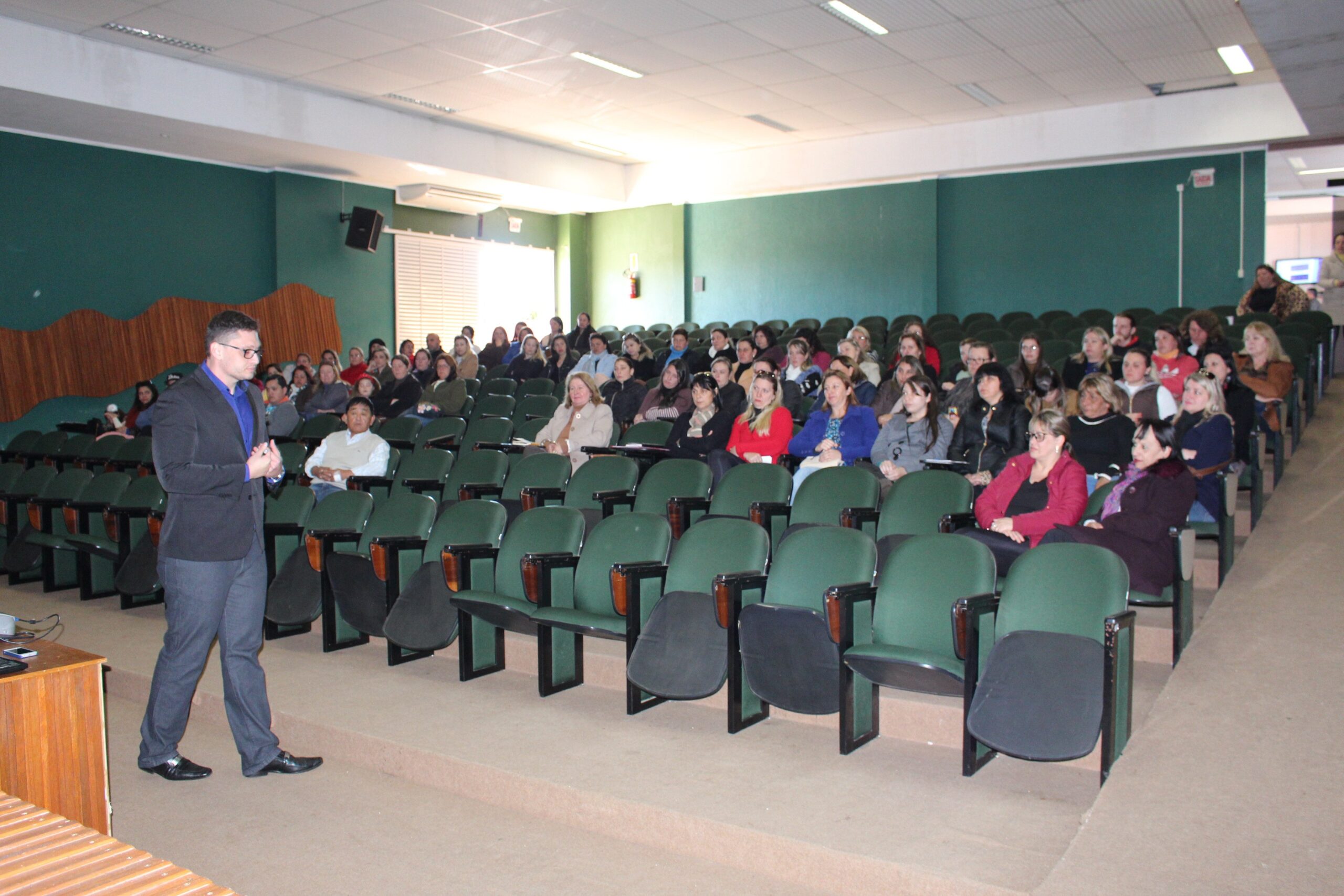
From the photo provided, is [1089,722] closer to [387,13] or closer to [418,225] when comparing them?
[387,13]

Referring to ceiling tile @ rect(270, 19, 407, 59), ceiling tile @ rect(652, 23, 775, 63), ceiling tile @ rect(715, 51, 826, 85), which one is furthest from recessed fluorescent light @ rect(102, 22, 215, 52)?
ceiling tile @ rect(715, 51, 826, 85)

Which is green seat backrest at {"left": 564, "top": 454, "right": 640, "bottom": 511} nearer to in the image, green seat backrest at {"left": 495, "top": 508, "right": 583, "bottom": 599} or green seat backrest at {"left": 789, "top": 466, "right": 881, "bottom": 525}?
green seat backrest at {"left": 495, "top": 508, "right": 583, "bottom": 599}

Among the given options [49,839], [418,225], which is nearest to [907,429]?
[49,839]

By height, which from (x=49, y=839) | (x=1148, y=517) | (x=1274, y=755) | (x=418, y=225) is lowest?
(x=1274, y=755)

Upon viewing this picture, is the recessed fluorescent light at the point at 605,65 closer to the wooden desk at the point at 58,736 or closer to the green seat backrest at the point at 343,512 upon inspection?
the green seat backrest at the point at 343,512

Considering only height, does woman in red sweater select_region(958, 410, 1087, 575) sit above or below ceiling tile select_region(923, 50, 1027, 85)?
below

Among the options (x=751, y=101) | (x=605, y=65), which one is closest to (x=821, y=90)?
(x=751, y=101)

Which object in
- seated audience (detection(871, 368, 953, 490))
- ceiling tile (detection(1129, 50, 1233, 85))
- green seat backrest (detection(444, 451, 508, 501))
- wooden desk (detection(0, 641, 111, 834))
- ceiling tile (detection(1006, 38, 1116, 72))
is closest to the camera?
wooden desk (detection(0, 641, 111, 834))

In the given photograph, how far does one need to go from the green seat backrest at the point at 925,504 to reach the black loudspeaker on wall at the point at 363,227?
29.3ft

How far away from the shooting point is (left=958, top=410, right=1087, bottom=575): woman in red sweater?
3695 millimetres

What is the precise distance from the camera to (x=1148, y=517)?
336 centimetres

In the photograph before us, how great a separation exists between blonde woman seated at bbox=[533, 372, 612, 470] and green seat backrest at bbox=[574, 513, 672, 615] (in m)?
2.00

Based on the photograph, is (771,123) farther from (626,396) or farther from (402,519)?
(402,519)

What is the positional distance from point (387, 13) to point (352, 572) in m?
4.63
